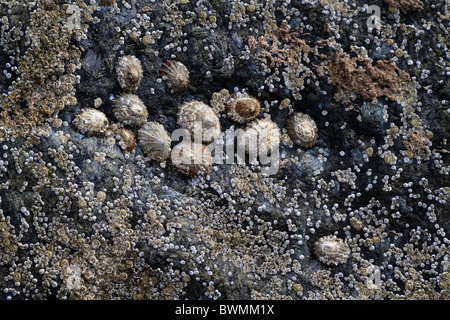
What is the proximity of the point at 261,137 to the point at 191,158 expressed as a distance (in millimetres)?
614

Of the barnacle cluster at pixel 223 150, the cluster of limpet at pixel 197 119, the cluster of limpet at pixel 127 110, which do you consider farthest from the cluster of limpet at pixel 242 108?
the cluster of limpet at pixel 127 110

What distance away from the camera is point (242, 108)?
169 inches

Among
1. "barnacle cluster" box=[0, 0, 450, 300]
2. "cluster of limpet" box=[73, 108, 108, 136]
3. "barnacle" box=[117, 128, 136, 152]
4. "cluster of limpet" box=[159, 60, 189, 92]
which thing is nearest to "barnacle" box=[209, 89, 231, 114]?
"barnacle cluster" box=[0, 0, 450, 300]

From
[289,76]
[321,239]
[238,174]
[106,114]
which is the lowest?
[321,239]

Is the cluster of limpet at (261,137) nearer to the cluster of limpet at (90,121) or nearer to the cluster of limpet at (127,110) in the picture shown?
the cluster of limpet at (127,110)

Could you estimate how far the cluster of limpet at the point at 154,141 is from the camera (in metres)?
4.14

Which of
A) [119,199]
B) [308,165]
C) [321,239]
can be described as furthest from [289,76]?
[119,199]

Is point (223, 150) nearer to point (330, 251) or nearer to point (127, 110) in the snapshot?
point (127, 110)

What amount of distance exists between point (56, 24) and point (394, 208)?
3.09 metres

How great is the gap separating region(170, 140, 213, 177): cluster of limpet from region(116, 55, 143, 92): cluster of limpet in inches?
24.1

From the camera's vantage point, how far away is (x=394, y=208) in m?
A: 4.36

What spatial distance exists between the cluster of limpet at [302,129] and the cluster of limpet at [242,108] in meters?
0.30

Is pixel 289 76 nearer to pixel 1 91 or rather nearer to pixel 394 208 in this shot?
pixel 394 208

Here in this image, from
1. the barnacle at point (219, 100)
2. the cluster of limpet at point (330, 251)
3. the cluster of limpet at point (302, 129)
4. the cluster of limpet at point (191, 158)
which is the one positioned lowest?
the cluster of limpet at point (330, 251)
